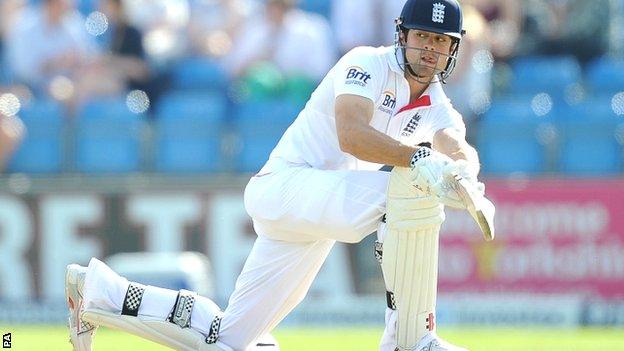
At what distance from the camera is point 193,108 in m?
10.9

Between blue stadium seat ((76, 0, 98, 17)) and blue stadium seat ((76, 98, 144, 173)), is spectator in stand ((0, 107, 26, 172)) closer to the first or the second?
blue stadium seat ((76, 98, 144, 173))

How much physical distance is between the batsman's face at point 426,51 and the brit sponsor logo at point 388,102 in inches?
5.6

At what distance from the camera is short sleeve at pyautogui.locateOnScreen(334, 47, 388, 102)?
17.6ft

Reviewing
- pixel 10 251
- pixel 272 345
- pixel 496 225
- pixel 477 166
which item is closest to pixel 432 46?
pixel 477 166

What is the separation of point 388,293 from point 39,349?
2556mm

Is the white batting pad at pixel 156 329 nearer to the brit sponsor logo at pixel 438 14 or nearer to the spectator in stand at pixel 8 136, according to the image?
the brit sponsor logo at pixel 438 14

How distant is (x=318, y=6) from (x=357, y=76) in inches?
285

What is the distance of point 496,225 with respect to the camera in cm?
1040

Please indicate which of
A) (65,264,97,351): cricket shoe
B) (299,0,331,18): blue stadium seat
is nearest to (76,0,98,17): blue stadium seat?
(299,0,331,18): blue stadium seat

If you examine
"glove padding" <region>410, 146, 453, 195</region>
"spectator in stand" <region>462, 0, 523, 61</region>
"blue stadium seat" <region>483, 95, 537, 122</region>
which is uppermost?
"spectator in stand" <region>462, 0, 523, 61</region>

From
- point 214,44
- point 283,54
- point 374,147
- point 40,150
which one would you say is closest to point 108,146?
point 40,150

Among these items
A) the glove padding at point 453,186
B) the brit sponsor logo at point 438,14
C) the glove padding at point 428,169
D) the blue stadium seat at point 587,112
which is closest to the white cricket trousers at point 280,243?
the glove padding at point 428,169

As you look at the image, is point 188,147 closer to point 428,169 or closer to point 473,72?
point 473,72

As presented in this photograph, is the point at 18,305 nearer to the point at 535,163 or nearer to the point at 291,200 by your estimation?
the point at 535,163
